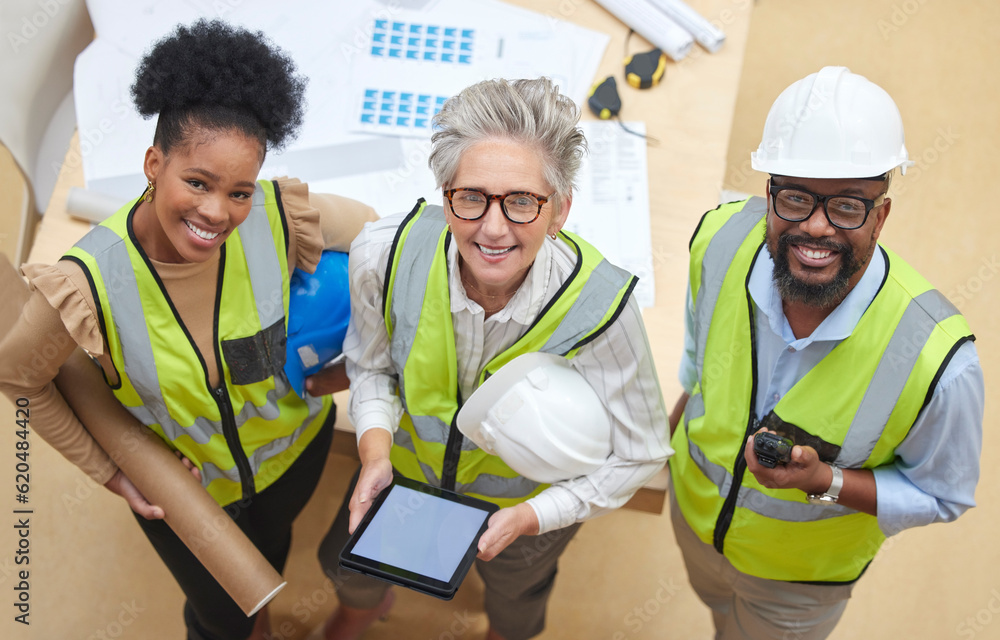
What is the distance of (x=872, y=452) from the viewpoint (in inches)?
57.2

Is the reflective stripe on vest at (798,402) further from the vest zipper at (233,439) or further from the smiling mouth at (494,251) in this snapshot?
the vest zipper at (233,439)

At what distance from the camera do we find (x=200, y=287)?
4.93ft

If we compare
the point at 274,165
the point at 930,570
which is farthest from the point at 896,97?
the point at 274,165

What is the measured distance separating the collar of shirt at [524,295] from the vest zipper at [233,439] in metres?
0.51

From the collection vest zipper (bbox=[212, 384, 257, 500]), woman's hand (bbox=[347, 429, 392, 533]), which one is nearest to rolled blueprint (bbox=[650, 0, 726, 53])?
woman's hand (bbox=[347, 429, 392, 533])

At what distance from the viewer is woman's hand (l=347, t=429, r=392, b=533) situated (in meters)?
1.51

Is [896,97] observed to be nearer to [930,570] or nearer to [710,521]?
[930,570]

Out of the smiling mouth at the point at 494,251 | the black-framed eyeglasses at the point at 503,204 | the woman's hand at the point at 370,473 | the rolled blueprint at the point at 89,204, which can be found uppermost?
the black-framed eyeglasses at the point at 503,204

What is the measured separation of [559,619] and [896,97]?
9.65ft

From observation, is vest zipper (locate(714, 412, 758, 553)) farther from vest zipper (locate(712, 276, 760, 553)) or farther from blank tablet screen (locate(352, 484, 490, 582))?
blank tablet screen (locate(352, 484, 490, 582))

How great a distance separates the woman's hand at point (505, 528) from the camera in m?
1.46

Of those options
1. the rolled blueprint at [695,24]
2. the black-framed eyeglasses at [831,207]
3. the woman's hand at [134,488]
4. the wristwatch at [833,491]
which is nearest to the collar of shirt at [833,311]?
the black-framed eyeglasses at [831,207]

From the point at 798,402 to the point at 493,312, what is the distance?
23.7 inches

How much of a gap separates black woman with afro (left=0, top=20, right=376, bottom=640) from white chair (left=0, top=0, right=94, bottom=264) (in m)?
1.49
